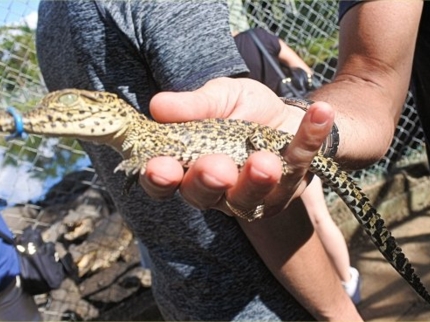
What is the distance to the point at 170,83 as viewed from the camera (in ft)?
5.50

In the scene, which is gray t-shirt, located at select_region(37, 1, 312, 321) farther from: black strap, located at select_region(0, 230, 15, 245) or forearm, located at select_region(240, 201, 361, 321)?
black strap, located at select_region(0, 230, 15, 245)

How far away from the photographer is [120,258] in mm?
4012

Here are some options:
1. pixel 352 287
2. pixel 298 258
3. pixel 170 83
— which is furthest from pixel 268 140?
pixel 352 287

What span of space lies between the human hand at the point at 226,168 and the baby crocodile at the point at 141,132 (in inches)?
2.9

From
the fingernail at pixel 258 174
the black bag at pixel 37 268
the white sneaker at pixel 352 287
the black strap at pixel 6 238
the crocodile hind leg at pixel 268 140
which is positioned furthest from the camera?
the white sneaker at pixel 352 287

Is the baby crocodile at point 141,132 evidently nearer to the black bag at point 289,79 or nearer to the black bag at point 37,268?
the black bag at point 37,268

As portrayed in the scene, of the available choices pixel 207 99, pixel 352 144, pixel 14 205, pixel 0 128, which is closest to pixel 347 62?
pixel 352 144

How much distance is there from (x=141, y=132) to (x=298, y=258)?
0.61 metres

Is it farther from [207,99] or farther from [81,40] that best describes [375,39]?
[81,40]

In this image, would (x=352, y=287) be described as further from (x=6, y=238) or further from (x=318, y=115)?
(x=318, y=115)

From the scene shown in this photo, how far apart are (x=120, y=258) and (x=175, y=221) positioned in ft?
7.41

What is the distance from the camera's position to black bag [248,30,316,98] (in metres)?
3.45

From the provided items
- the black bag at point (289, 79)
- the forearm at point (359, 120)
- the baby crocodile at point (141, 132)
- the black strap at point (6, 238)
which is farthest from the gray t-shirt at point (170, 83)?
the black bag at point (289, 79)

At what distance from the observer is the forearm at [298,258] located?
1.82 metres
